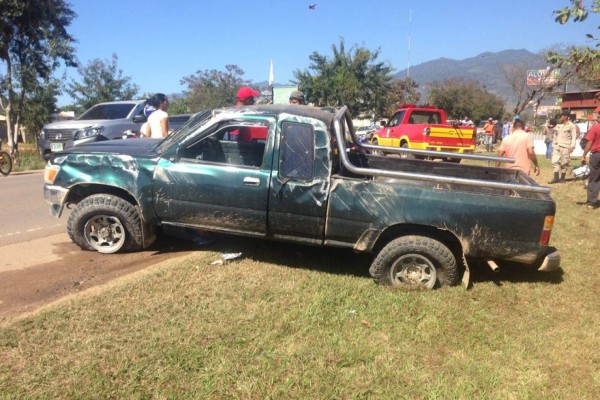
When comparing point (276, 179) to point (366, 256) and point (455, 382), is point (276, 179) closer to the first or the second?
point (366, 256)

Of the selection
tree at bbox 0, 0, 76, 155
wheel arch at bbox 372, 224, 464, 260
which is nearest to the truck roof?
wheel arch at bbox 372, 224, 464, 260

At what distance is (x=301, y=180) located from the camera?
14.5 feet

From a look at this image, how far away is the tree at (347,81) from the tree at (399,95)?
833 millimetres

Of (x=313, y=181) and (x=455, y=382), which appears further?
(x=313, y=181)

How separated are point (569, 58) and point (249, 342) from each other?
4720 millimetres

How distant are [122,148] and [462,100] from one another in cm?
4980

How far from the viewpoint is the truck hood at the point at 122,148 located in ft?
16.3

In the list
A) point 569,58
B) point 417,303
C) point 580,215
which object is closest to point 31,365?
point 417,303

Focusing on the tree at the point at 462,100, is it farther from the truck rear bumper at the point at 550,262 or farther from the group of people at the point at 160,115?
the truck rear bumper at the point at 550,262

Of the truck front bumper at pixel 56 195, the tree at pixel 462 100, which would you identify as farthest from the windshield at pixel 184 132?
the tree at pixel 462 100

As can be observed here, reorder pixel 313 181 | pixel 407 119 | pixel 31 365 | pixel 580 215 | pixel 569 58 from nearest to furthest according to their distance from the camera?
pixel 31 365
pixel 313 181
pixel 569 58
pixel 580 215
pixel 407 119

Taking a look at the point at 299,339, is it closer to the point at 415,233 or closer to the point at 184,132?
the point at 415,233

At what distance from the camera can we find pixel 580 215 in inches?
320

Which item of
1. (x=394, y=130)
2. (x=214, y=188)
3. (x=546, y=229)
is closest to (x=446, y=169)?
(x=546, y=229)
